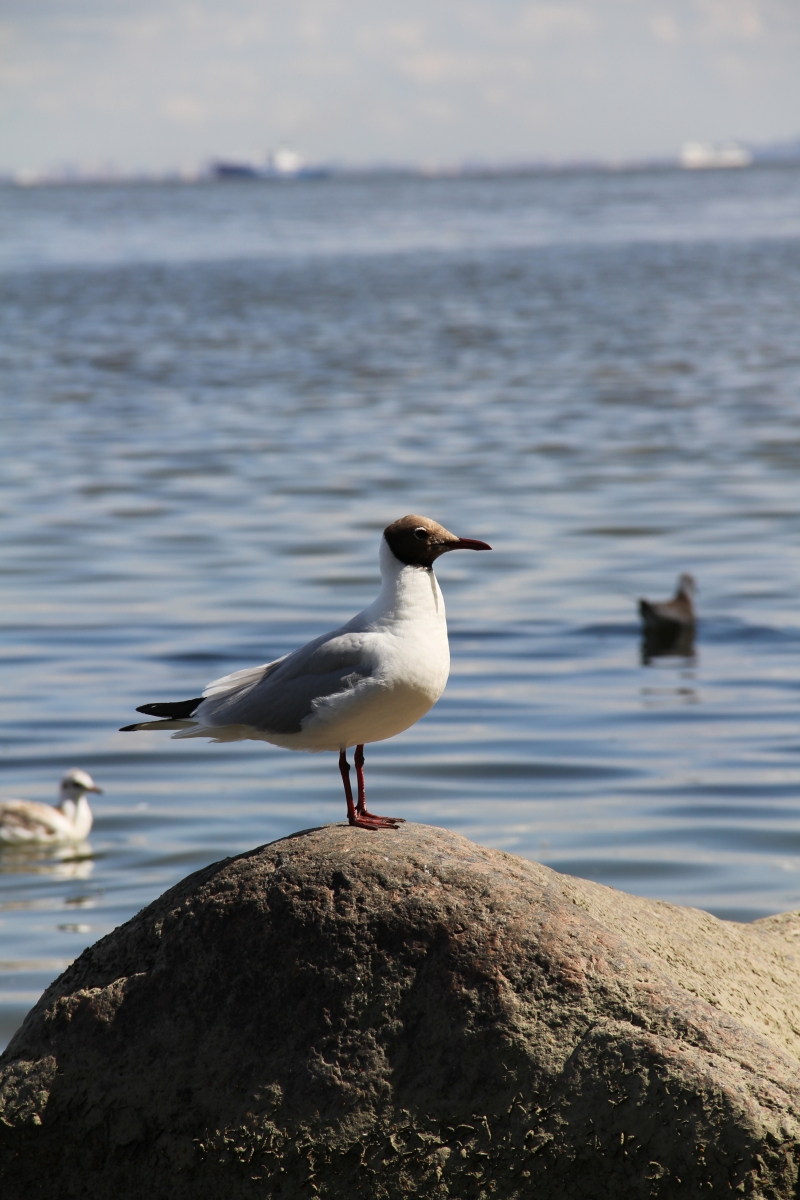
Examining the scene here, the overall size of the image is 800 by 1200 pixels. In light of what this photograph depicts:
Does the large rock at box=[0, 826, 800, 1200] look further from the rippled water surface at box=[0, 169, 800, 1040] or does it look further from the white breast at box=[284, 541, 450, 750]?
the rippled water surface at box=[0, 169, 800, 1040]

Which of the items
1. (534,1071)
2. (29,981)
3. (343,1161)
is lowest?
(29,981)

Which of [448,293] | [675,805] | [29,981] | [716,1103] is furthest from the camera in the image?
[448,293]

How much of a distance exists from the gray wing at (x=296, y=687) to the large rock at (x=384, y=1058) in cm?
48

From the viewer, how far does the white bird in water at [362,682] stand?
475 cm

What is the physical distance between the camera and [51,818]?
28.7ft

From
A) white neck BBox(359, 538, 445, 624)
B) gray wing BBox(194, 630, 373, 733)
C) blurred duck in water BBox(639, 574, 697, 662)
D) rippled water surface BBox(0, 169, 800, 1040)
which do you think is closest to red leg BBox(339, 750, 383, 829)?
gray wing BBox(194, 630, 373, 733)

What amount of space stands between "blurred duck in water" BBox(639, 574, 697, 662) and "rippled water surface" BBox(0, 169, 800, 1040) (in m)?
0.17

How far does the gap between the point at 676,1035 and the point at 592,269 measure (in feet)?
150

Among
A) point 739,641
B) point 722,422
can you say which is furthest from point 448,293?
point 739,641

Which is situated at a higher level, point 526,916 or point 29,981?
point 526,916

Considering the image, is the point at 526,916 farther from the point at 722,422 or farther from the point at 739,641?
the point at 722,422

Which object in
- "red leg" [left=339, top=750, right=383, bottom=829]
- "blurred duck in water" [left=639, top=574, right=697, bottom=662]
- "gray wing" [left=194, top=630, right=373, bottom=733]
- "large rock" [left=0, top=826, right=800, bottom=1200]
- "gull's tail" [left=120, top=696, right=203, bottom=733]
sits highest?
"gray wing" [left=194, top=630, right=373, bottom=733]

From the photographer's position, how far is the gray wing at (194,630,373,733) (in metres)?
4.81

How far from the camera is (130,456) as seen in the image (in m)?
19.6
